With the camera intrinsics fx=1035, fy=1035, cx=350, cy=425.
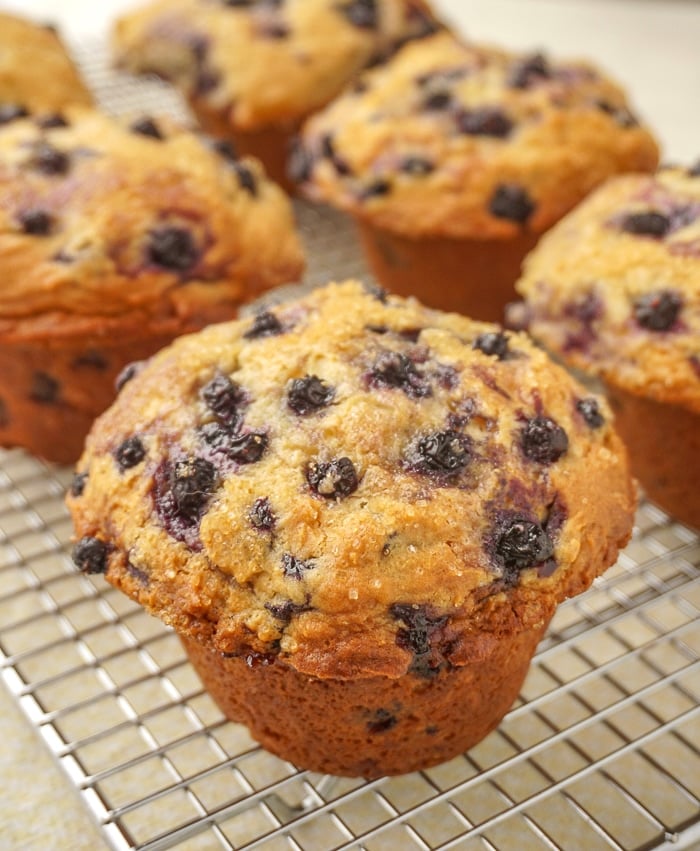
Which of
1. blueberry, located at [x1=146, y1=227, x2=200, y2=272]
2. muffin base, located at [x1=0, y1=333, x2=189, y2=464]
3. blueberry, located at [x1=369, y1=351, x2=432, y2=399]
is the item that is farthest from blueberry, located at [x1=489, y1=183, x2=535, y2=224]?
blueberry, located at [x1=369, y1=351, x2=432, y2=399]

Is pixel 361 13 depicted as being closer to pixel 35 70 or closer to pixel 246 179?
pixel 35 70

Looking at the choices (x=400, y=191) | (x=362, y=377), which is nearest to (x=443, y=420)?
(x=362, y=377)

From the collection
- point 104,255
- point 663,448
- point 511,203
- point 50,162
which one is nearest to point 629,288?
point 663,448

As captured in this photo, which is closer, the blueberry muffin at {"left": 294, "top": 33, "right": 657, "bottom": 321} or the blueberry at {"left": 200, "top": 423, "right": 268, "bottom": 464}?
the blueberry at {"left": 200, "top": 423, "right": 268, "bottom": 464}

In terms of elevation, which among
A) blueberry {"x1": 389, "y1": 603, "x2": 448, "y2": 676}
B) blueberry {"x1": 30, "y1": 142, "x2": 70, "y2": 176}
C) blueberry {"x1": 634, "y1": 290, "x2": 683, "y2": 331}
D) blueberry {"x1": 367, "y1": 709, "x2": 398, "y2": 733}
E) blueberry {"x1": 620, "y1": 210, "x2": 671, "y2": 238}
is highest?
blueberry {"x1": 620, "y1": 210, "x2": 671, "y2": 238}

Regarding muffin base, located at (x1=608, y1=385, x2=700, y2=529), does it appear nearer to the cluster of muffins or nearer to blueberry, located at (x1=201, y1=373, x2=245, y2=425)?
the cluster of muffins

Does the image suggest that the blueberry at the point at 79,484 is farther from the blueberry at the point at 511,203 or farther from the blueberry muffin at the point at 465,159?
the blueberry at the point at 511,203

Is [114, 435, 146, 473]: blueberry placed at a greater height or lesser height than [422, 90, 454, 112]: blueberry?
lesser
